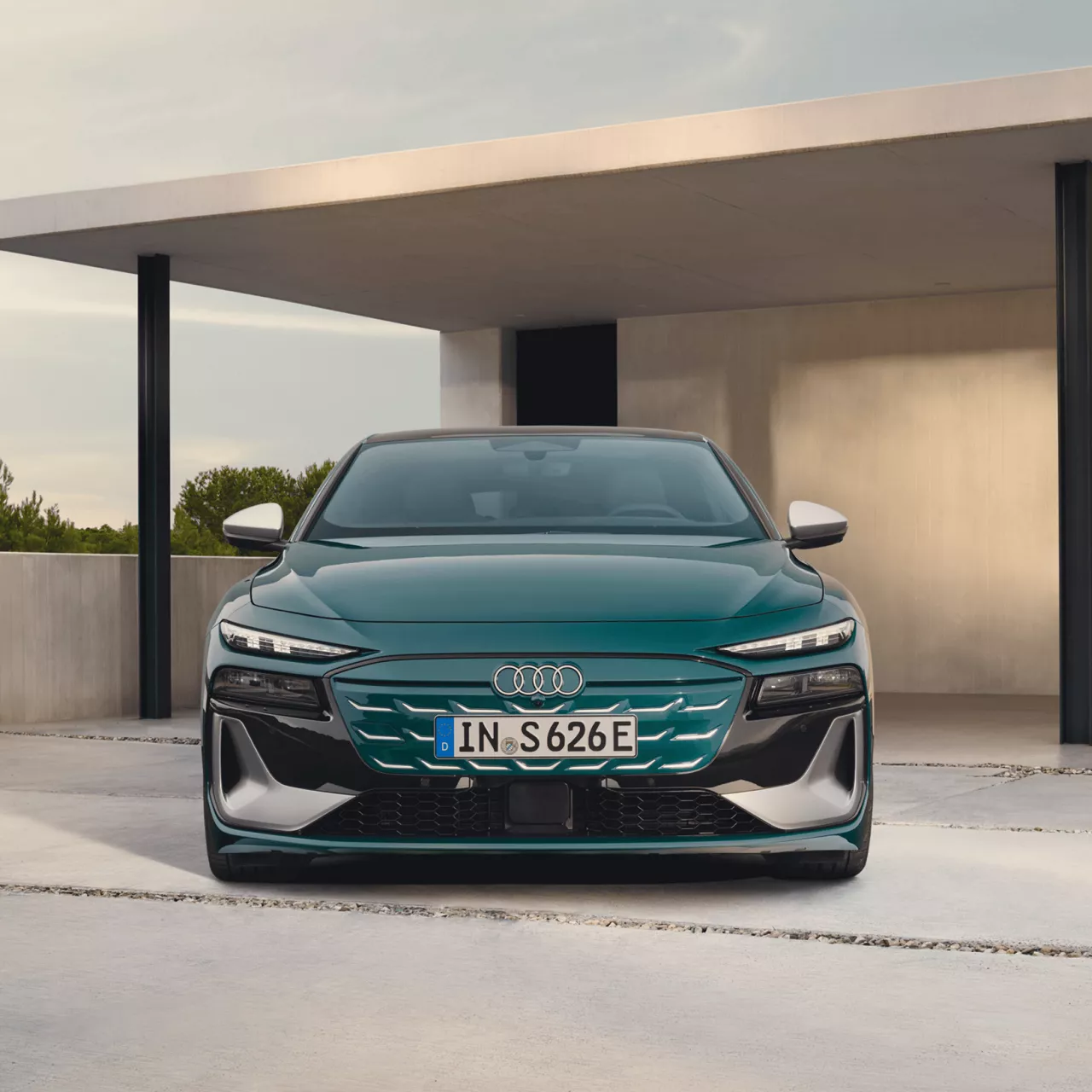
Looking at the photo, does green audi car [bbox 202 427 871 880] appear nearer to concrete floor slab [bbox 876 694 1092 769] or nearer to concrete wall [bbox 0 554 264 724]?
concrete floor slab [bbox 876 694 1092 769]

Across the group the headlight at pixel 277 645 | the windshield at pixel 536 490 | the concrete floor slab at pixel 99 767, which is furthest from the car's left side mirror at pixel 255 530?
the concrete floor slab at pixel 99 767

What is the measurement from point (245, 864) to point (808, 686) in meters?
1.76

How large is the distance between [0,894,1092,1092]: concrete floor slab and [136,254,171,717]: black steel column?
27.6ft

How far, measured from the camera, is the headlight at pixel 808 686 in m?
4.82

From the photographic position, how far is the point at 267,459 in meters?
55.1

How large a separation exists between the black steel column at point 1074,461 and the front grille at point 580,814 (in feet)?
19.8

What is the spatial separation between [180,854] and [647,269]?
9648mm

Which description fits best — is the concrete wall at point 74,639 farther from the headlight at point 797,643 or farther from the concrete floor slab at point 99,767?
the headlight at point 797,643

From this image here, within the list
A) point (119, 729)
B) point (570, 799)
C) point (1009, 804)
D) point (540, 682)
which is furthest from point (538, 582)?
point (119, 729)

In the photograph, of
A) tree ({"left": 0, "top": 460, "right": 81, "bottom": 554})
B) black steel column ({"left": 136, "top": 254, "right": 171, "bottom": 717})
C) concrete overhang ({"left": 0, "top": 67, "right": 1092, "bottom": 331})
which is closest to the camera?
concrete overhang ({"left": 0, "top": 67, "right": 1092, "bottom": 331})

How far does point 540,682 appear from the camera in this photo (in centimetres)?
472

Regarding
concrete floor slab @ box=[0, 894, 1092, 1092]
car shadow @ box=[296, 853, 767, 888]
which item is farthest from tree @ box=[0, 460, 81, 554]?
concrete floor slab @ box=[0, 894, 1092, 1092]

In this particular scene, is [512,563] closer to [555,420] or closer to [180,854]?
[180,854]

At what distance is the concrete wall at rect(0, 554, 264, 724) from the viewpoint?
12.5 metres
